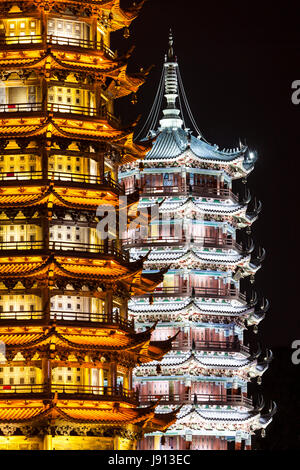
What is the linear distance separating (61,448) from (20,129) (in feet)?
46.1

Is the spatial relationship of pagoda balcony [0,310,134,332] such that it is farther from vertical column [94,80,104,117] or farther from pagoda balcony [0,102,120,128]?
vertical column [94,80,104,117]

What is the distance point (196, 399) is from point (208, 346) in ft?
12.4

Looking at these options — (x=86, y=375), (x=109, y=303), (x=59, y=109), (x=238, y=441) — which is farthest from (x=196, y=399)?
(x=59, y=109)

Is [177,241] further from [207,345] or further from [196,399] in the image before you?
[196,399]

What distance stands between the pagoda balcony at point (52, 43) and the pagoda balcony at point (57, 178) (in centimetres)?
563

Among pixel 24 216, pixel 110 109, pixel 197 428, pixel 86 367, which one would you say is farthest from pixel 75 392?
pixel 197 428

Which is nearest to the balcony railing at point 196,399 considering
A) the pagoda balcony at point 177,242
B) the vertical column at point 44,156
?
the pagoda balcony at point 177,242

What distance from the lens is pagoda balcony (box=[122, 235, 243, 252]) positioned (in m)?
101

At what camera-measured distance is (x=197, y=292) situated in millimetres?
100250

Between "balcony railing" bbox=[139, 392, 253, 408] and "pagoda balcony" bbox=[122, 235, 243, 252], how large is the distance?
30.8 feet

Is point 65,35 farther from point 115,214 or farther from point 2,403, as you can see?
point 2,403

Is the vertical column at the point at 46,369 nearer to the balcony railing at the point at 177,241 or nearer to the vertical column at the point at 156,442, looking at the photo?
the vertical column at the point at 156,442

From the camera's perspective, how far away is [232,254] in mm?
101688
